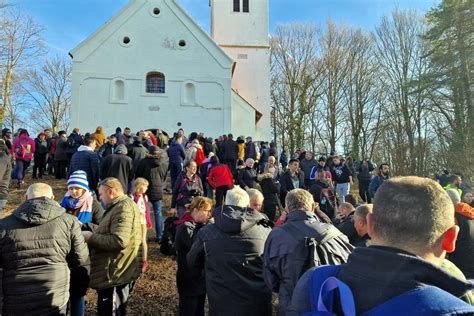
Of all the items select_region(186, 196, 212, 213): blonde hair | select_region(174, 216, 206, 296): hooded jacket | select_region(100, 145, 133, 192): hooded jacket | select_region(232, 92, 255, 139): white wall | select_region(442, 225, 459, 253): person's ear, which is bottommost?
select_region(174, 216, 206, 296): hooded jacket

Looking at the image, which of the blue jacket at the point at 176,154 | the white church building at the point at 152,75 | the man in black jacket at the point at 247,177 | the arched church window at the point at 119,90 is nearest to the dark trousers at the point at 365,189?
the man in black jacket at the point at 247,177

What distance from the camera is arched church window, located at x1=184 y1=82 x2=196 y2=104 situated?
2481cm

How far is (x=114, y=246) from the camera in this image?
3846 mm

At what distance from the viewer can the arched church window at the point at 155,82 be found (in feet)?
80.7

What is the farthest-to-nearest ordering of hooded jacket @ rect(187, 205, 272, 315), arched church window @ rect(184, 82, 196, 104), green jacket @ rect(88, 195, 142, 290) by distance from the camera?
arched church window @ rect(184, 82, 196, 104) → green jacket @ rect(88, 195, 142, 290) → hooded jacket @ rect(187, 205, 272, 315)

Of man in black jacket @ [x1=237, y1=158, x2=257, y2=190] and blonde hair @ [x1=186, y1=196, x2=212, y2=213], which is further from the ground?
man in black jacket @ [x1=237, y1=158, x2=257, y2=190]

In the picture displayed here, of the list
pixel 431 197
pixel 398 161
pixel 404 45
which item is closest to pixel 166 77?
pixel 398 161

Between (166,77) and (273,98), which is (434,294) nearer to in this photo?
(166,77)

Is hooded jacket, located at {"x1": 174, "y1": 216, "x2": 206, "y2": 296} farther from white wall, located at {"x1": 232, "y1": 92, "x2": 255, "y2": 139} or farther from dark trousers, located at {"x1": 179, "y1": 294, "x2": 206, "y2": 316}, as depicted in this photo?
white wall, located at {"x1": 232, "y1": 92, "x2": 255, "y2": 139}

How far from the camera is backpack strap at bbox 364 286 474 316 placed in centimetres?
125

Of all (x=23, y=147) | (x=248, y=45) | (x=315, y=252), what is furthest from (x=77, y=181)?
(x=248, y=45)

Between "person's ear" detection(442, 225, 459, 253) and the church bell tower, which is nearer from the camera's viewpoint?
"person's ear" detection(442, 225, 459, 253)

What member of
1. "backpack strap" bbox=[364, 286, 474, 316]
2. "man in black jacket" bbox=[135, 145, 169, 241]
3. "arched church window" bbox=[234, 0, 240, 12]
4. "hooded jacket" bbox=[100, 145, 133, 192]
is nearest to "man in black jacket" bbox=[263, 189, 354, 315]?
"backpack strap" bbox=[364, 286, 474, 316]

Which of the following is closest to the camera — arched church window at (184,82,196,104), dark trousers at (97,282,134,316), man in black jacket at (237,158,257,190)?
dark trousers at (97,282,134,316)
